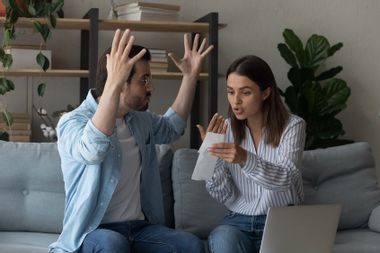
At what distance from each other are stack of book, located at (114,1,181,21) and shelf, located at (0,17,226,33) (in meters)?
0.05

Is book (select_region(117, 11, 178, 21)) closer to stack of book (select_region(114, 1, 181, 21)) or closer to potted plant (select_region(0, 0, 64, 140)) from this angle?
stack of book (select_region(114, 1, 181, 21))

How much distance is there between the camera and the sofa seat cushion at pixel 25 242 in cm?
292

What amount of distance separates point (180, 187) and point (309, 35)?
2.15 m

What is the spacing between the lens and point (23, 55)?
14.2 ft

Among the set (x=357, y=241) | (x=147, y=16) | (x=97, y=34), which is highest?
(x=147, y=16)

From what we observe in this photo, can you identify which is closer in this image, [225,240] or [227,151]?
[227,151]

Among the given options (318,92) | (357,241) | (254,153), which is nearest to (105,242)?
(254,153)

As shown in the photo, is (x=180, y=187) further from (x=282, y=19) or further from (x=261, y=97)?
(x=282, y=19)

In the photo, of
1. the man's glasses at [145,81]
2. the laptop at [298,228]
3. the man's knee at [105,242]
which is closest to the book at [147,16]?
the man's glasses at [145,81]

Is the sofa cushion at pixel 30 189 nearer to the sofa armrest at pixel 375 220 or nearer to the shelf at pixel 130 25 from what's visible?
the shelf at pixel 130 25

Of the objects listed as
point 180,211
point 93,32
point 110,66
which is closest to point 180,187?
point 180,211

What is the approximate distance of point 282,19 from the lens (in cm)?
503

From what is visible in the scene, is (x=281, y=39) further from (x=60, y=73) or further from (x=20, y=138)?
(x=20, y=138)

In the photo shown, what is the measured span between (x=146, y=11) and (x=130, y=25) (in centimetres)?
13
